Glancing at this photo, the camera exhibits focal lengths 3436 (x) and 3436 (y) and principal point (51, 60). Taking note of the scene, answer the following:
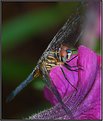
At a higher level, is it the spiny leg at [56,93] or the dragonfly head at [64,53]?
the dragonfly head at [64,53]

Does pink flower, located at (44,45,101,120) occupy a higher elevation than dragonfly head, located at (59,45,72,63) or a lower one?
lower

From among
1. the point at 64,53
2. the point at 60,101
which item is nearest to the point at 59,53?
the point at 64,53

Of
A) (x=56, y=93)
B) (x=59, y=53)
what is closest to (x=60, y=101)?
(x=56, y=93)

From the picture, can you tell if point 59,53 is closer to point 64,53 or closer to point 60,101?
point 64,53

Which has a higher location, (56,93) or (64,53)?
(64,53)
